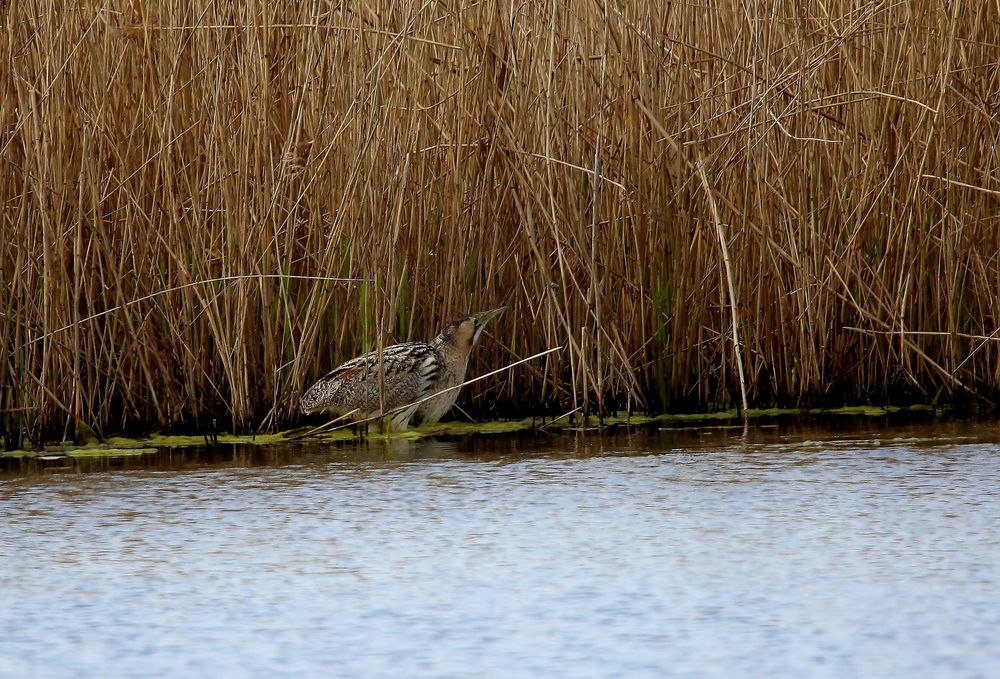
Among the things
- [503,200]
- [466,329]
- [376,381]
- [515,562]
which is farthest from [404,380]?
[515,562]

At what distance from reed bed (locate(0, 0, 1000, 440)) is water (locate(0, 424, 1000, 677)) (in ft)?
2.11

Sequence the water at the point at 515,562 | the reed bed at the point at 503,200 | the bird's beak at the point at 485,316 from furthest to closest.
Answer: the bird's beak at the point at 485,316 → the reed bed at the point at 503,200 → the water at the point at 515,562

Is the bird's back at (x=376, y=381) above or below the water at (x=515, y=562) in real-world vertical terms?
above

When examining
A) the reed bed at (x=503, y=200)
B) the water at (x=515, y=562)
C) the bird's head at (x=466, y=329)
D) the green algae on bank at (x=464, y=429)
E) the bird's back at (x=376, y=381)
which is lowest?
the water at (x=515, y=562)

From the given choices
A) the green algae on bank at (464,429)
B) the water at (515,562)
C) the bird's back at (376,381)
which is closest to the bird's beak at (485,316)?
the bird's back at (376,381)

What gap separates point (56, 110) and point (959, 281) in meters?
3.39

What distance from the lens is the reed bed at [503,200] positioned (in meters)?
5.60

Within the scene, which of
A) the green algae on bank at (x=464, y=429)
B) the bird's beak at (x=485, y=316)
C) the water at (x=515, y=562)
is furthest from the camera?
the bird's beak at (x=485, y=316)

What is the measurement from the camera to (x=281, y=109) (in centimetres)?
589

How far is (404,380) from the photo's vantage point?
19.0 feet

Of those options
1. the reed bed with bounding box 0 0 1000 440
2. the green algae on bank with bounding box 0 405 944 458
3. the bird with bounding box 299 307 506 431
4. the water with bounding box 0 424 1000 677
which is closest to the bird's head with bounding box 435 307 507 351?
the bird with bounding box 299 307 506 431

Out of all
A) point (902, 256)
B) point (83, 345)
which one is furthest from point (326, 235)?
point (902, 256)

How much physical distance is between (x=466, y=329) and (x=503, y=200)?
537 millimetres

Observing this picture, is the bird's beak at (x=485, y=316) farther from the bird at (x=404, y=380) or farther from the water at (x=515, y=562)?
the water at (x=515, y=562)
